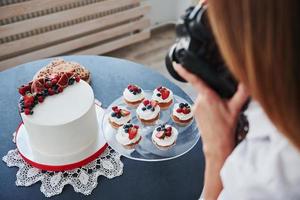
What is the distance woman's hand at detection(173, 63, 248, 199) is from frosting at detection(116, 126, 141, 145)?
1.05 ft

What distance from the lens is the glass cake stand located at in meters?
1.05

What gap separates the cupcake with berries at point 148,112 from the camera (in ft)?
3.82

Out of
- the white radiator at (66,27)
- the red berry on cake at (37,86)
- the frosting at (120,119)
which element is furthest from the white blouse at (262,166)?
the white radiator at (66,27)

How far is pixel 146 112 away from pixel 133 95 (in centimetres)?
9

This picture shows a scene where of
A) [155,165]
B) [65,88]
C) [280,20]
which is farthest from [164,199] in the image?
[280,20]

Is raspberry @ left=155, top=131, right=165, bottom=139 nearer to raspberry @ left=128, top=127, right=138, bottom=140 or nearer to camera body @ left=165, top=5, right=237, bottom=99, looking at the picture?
raspberry @ left=128, top=127, right=138, bottom=140

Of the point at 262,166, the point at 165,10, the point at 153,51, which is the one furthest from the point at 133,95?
the point at 165,10

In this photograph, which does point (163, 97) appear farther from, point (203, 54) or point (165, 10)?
point (165, 10)

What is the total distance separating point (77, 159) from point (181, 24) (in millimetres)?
556

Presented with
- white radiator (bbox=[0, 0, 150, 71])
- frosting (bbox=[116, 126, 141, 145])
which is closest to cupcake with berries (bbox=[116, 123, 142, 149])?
frosting (bbox=[116, 126, 141, 145])

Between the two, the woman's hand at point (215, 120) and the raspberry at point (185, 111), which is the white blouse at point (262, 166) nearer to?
the woman's hand at point (215, 120)

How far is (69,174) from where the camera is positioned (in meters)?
1.01

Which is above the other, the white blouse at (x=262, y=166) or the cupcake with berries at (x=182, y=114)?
the white blouse at (x=262, y=166)

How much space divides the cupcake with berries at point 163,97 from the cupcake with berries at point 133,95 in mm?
51
